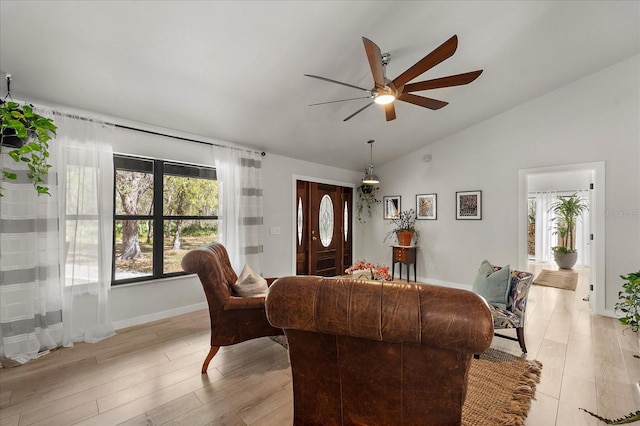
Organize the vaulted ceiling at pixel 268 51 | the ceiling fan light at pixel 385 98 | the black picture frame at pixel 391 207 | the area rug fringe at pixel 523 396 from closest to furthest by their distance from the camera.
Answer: the area rug fringe at pixel 523 396
the vaulted ceiling at pixel 268 51
the ceiling fan light at pixel 385 98
the black picture frame at pixel 391 207

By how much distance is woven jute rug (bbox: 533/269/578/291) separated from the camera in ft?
16.5

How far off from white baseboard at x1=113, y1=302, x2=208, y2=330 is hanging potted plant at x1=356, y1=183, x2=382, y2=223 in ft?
12.3

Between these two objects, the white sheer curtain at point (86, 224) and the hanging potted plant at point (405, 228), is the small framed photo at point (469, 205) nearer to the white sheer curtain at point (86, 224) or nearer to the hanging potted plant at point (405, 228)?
the hanging potted plant at point (405, 228)

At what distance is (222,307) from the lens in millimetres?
2264

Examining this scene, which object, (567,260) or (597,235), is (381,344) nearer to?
(597,235)

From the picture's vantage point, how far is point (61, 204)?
269cm

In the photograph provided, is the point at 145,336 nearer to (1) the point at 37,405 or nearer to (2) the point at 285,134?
(1) the point at 37,405

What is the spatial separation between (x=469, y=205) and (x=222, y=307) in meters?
4.35

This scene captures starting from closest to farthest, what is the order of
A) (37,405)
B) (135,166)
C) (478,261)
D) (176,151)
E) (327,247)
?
(37,405) < (135,166) < (176,151) < (478,261) < (327,247)

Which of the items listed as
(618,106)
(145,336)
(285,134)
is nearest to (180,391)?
(145,336)

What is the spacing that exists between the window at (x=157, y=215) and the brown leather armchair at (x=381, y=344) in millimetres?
2869

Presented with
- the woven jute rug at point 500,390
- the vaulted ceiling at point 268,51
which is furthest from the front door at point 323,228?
the woven jute rug at point 500,390

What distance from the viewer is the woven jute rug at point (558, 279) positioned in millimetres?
5020

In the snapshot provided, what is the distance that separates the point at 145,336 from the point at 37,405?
1026mm
